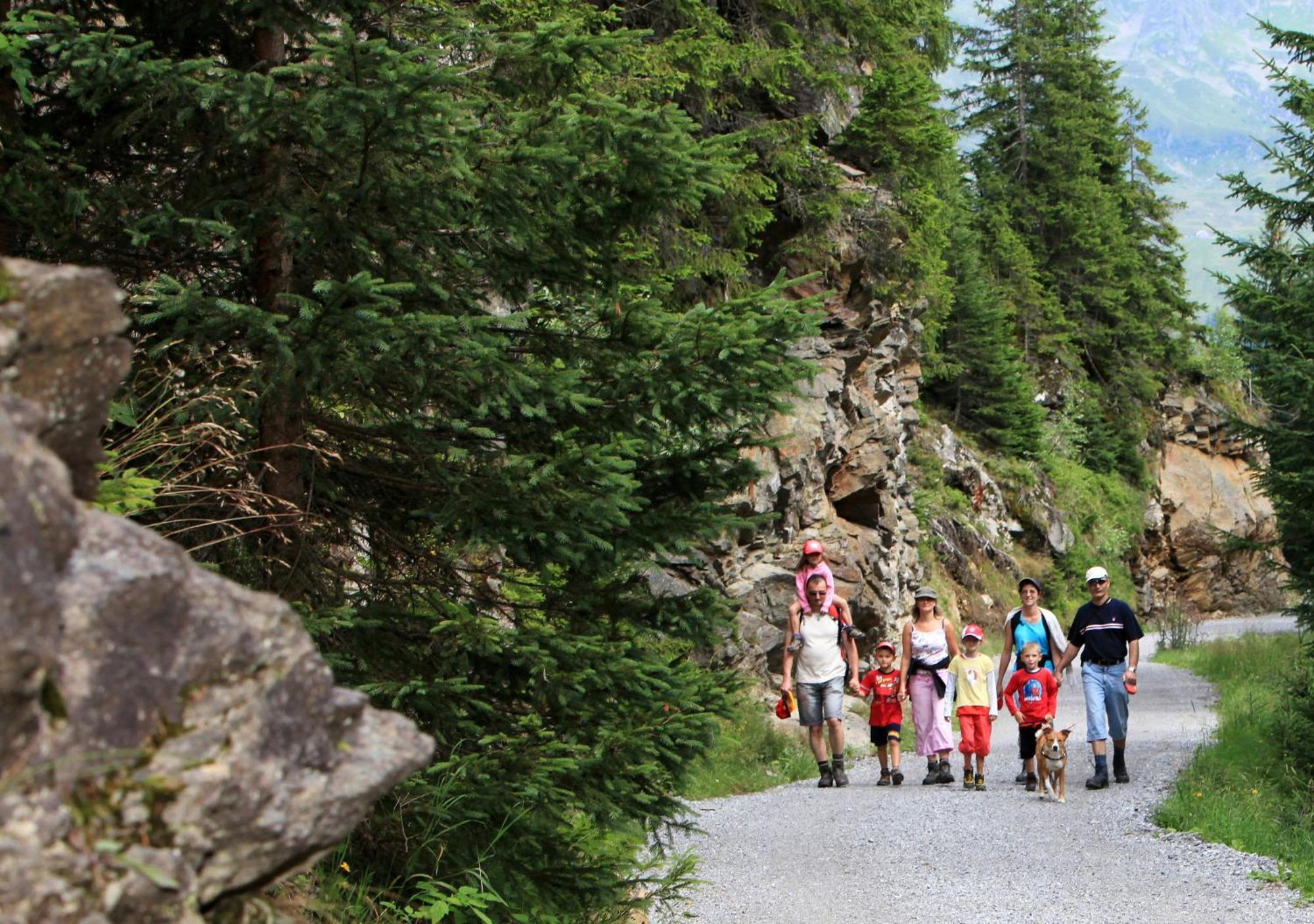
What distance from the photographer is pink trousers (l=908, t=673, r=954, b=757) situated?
12.5m

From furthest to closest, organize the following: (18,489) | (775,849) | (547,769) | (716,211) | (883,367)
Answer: (883,367) → (716,211) → (775,849) → (547,769) → (18,489)

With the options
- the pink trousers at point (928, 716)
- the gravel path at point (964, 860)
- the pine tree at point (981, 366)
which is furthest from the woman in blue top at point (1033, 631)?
the pine tree at point (981, 366)

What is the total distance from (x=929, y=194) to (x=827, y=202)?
2.96 meters

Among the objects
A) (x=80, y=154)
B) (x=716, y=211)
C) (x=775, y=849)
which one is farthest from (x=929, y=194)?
(x=80, y=154)

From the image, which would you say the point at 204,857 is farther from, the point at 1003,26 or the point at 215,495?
the point at 1003,26

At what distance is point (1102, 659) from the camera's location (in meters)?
12.1

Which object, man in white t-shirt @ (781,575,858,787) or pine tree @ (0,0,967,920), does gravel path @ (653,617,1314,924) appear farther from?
pine tree @ (0,0,967,920)

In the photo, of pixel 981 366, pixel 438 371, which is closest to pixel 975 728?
pixel 438 371

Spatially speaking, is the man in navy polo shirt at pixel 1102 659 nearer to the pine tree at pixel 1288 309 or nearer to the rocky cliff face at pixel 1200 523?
the pine tree at pixel 1288 309

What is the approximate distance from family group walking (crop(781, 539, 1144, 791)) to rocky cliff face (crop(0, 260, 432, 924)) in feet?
30.3

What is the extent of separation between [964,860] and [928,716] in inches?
136

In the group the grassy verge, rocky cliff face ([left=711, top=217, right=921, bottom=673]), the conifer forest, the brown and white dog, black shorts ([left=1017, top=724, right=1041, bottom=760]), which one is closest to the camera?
the conifer forest

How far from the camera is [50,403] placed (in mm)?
2697

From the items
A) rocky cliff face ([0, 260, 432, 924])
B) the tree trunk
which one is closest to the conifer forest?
the tree trunk
